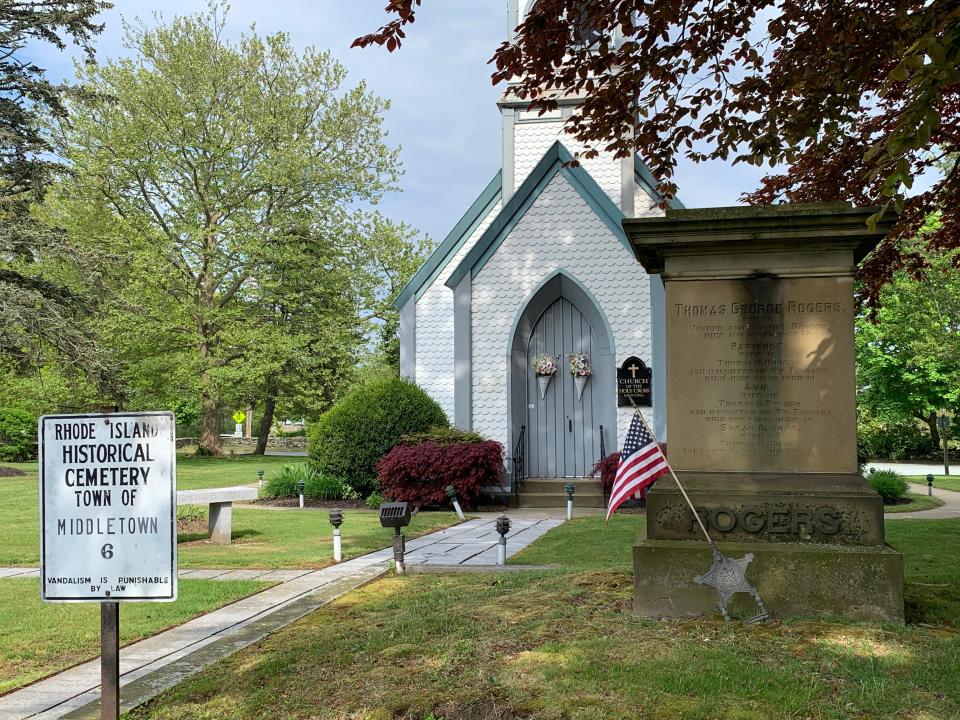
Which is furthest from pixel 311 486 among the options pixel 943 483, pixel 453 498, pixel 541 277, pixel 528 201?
pixel 943 483

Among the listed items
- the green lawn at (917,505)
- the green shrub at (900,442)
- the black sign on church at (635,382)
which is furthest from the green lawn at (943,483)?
the green shrub at (900,442)

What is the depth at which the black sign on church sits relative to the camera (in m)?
18.8

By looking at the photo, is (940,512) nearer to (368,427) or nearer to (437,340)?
(437,340)

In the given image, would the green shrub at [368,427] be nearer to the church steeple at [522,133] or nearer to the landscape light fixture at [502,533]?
the church steeple at [522,133]

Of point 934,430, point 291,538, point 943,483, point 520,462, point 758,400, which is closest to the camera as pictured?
point 758,400

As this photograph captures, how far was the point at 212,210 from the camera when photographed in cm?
3659

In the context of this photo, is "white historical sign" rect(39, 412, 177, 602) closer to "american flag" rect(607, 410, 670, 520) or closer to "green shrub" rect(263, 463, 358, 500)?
"american flag" rect(607, 410, 670, 520)

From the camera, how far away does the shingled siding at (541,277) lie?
1939cm

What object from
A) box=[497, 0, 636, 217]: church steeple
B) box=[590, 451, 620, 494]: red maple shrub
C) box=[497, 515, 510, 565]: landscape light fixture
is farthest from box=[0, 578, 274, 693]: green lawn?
box=[497, 0, 636, 217]: church steeple

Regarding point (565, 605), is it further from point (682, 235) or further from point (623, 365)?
point (623, 365)

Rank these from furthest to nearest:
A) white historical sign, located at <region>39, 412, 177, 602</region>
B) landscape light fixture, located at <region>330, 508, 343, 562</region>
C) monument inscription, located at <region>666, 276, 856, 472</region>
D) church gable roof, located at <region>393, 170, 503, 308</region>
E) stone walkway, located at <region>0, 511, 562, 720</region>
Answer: church gable roof, located at <region>393, 170, 503, 308</region> < landscape light fixture, located at <region>330, 508, 343, 562</region> < monument inscription, located at <region>666, 276, 856, 472</region> < stone walkway, located at <region>0, 511, 562, 720</region> < white historical sign, located at <region>39, 412, 177, 602</region>

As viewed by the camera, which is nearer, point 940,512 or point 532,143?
point 940,512

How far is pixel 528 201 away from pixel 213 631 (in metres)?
14.8

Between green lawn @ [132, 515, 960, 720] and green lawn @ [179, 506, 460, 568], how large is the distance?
14.5 feet
